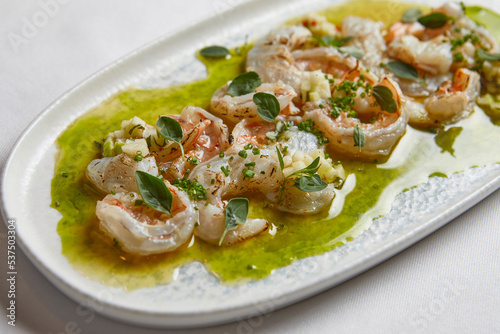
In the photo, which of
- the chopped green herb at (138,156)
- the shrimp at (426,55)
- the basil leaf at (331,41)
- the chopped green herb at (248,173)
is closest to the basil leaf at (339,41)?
the basil leaf at (331,41)

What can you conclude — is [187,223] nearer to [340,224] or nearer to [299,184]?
[299,184]

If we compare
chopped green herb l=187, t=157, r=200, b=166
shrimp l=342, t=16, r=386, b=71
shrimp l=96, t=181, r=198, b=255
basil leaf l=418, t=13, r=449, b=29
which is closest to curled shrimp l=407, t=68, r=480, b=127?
shrimp l=342, t=16, r=386, b=71

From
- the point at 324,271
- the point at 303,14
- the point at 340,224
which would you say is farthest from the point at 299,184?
the point at 303,14

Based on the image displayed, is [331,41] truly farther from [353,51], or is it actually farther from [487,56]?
[487,56]

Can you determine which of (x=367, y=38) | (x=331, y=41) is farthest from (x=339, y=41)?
(x=367, y=38)

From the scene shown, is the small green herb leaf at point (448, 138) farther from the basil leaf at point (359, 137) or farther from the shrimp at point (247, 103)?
the shrimp at point (247, 103)

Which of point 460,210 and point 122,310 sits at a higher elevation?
point 122,310

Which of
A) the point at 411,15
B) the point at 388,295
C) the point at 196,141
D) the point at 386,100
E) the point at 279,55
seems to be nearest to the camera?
the point at 388,295
